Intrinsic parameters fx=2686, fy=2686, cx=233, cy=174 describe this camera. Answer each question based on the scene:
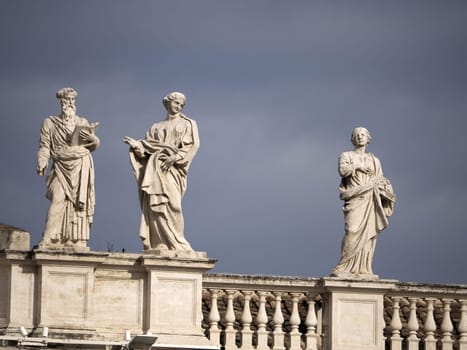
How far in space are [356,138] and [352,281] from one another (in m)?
2.52

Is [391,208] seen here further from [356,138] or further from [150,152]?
[150,152]

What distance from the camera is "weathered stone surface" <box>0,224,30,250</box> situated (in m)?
44.6

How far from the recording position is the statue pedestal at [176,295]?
44.7 metres

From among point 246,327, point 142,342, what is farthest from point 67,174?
point 246,327

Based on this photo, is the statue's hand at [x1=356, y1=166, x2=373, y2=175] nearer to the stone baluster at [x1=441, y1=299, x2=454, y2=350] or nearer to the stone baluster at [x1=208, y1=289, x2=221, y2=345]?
the stone baluster at [x1=441, y1=299, x2=454, y2=350]

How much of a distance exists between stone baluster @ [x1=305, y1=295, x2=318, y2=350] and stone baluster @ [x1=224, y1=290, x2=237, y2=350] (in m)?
1.33

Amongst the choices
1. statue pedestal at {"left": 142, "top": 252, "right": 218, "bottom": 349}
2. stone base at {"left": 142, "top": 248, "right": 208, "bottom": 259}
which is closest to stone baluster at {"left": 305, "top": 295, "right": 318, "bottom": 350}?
statue pedestal at {"left": 142, "top": 252, "right": 218, "bottom": 349}

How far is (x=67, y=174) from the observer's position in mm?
44750

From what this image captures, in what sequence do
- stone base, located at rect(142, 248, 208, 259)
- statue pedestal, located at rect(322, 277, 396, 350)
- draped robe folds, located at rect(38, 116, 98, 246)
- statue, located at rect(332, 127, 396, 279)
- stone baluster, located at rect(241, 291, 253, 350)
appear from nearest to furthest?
draped robe folds, located at rect(38, 116, 98, 246) → stone base, located at rect(142, 248, 208, 259) → stone baluster, located at rect(241, 291, 253, 350) → statue pedestal, located at rect(322, 277, 396, 350) → statue, located at rect(332, 127, 396, 279)

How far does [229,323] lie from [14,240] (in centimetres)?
388

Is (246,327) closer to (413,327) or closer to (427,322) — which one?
(413,327)

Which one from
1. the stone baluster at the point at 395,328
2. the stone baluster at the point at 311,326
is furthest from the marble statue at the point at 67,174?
the stone baluster at the point at 395,328

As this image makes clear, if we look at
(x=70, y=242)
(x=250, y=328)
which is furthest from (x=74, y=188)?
(x=250, y=328)

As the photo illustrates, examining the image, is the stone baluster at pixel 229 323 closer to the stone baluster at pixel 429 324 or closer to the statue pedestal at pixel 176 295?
the statue pedestal at pixel 176 295
